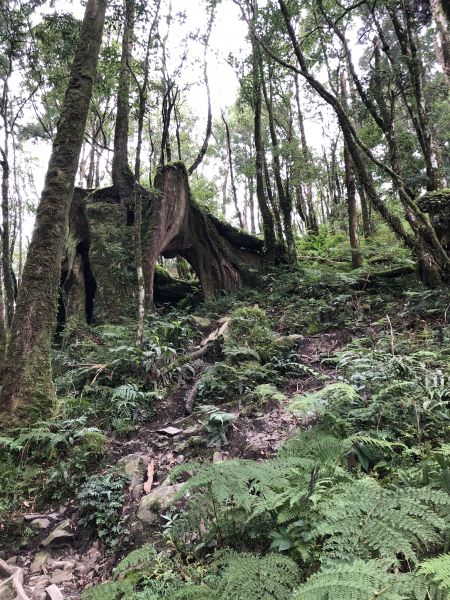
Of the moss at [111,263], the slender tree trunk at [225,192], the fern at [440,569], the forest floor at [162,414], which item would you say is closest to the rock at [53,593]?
the forest floor at [162,414]

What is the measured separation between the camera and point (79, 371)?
787cm

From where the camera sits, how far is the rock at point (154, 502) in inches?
160

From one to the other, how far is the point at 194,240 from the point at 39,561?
445 inches

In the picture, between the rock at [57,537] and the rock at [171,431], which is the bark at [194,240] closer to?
the rock at [171,431]

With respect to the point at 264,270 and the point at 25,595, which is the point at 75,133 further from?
the point at 264,270

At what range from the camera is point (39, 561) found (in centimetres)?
386

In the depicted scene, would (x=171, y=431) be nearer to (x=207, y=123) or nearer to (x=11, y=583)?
(x=11, y=583)

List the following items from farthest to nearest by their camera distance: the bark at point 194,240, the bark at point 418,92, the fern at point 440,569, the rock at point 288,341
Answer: the bark at point 194,240 → the bark at point 418,92 → the rock at point 288,341 → the fern at point 440,569

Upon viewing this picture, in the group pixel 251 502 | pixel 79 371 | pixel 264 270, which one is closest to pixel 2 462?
pixel 79 371

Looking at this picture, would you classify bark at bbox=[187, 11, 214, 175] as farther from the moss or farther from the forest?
the moss

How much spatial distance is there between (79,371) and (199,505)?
551 cm

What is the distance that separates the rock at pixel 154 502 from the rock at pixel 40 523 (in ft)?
3.30

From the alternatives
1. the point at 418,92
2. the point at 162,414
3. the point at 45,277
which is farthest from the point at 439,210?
the point at 45,277

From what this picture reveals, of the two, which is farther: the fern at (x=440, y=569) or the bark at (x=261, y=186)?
the bark at (x=261, y=186)
